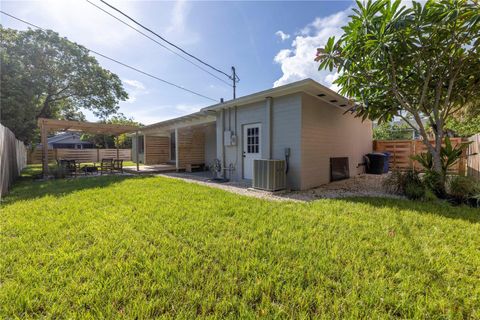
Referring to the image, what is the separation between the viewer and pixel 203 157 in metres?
11.7

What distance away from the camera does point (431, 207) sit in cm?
390

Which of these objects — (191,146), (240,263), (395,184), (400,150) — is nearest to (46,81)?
(191,146)

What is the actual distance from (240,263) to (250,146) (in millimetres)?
5204

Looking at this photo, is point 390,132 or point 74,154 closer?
point 74,154

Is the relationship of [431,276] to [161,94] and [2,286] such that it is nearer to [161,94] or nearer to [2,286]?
[2,286]

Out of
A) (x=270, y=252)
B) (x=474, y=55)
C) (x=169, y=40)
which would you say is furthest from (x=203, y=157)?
(x=474, y=55)

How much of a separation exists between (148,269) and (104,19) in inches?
329

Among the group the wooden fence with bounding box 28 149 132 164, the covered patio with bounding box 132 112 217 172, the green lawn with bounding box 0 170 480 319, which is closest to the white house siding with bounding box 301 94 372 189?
the green lawn with bounding box 0 170 480 319

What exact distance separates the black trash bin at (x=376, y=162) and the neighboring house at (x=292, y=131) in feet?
1.42

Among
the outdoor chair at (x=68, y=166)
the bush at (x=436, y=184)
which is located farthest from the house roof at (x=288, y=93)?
the outdoor chair at (x=68, y=166)

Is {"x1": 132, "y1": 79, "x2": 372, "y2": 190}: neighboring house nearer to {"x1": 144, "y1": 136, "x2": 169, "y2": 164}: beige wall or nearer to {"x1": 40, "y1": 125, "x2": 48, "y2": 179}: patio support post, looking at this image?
{"x1": 144, "y1": 136, "x2": 169, "y2": 164}: beige wall

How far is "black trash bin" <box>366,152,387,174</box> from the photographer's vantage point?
30.0 ft

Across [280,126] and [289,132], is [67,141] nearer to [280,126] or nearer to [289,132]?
[280,126]

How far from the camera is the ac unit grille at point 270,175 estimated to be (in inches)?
217
